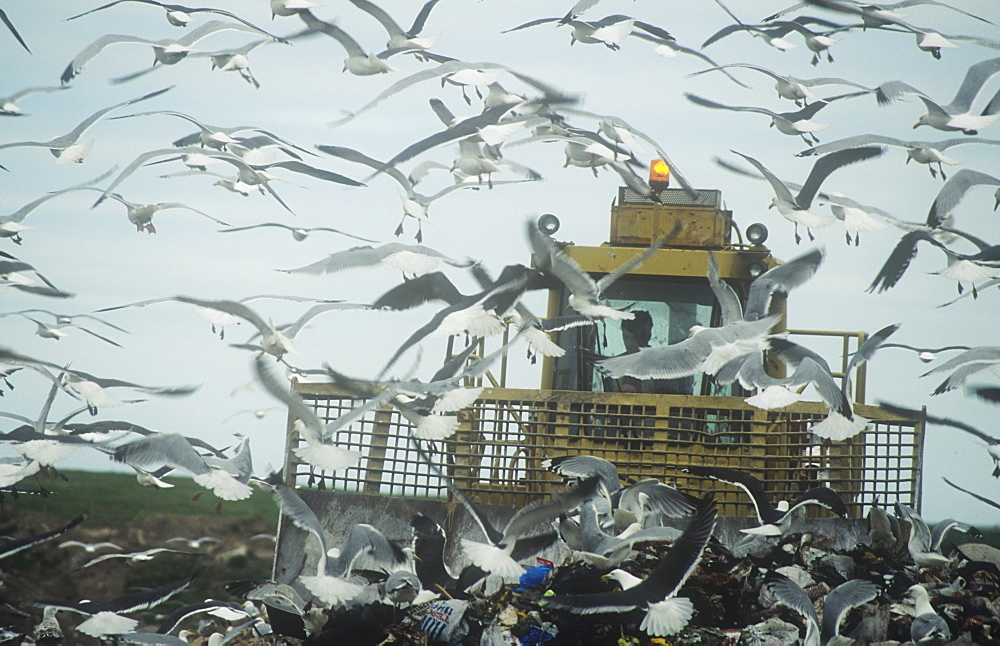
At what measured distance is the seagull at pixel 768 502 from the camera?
12.3 ft

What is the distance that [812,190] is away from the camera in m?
5.01

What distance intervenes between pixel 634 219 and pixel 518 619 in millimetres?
2980

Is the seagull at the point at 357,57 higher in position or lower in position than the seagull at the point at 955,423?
higher

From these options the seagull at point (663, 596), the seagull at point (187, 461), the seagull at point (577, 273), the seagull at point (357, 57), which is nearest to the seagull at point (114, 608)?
the seagull at point (187, 461)

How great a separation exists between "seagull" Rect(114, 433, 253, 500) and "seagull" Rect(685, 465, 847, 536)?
6.55 feet

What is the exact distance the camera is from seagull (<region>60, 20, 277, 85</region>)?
5.33 m

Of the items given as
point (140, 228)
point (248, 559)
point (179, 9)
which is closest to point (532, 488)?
point (140, 228)

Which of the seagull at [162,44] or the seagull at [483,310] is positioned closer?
the seagull at [483,310]

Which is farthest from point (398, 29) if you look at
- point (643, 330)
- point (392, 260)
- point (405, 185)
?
point (643, 330)

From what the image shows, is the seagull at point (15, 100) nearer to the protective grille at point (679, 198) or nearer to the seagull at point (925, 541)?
the protective grille at point (679, 198)

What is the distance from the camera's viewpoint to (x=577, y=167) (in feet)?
17.6

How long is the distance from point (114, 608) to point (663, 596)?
2135mm

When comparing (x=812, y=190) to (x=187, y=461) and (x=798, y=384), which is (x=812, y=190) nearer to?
(x=798, y=384)

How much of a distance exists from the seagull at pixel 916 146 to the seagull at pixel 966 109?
10cm
